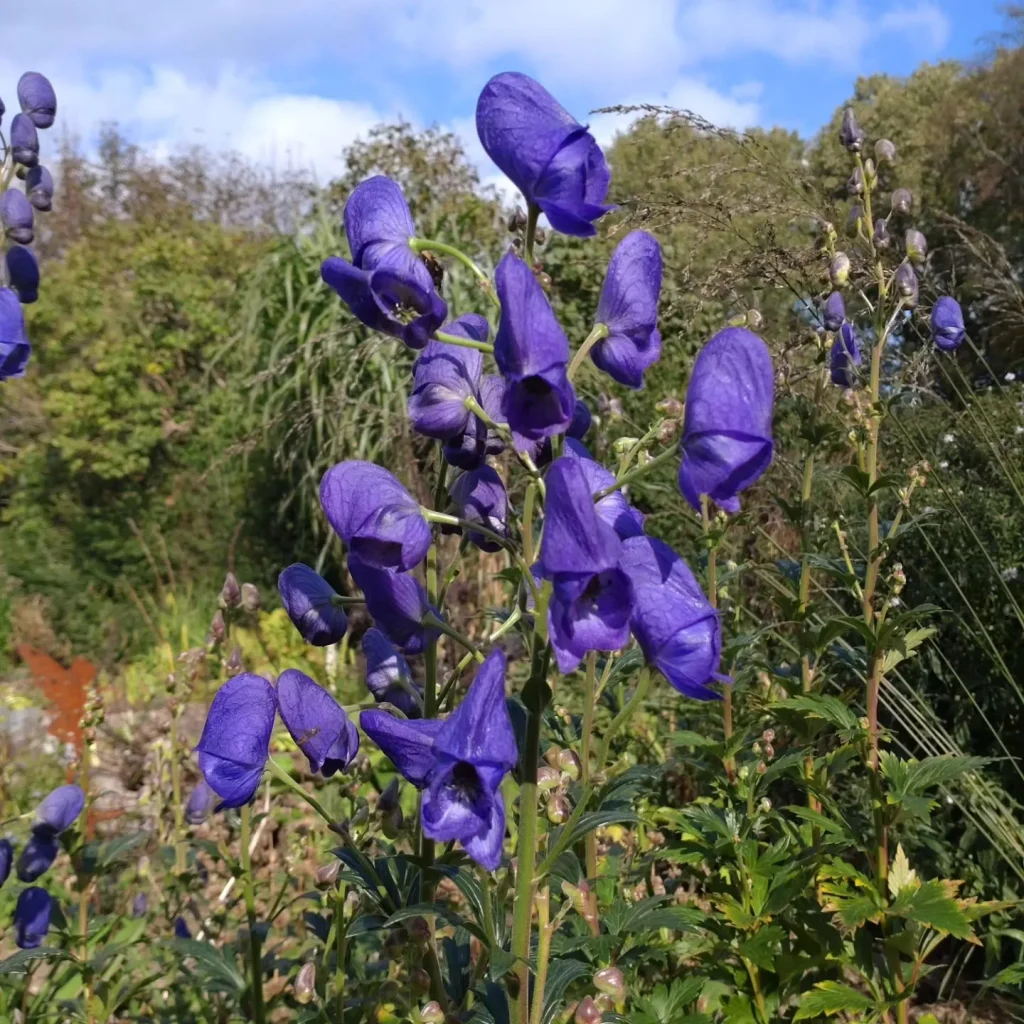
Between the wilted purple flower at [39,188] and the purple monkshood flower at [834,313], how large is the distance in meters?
1.86

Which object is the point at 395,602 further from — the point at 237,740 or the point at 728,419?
the point at 728,419

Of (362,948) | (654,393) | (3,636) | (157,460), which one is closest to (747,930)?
(362,948)

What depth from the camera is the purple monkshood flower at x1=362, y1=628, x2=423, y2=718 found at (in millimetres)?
1066

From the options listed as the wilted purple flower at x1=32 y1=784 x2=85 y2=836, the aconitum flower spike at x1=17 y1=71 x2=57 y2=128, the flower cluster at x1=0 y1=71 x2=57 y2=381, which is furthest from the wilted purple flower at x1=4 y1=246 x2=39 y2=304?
the wilted purple flower at x1=32 y1=784 x2=85 y2=836

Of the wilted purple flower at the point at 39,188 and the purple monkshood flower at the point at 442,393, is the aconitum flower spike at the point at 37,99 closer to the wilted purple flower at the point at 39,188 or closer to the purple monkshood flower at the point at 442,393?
the wilted purple flower at the point at 39,188

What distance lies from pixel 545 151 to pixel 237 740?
2.30 ft

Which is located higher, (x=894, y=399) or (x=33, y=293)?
(x=33, y=293)

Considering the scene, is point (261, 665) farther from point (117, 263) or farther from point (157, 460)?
point (117, 263)

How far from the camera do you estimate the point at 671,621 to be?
85 cm

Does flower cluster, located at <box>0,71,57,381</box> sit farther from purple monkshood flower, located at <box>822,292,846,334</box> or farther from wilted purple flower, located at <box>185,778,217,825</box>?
purple monkshood flower, located at <box>822,292,846,334</box>

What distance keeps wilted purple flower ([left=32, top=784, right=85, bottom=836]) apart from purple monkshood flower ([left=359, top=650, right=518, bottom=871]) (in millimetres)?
1077

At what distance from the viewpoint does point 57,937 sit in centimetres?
169

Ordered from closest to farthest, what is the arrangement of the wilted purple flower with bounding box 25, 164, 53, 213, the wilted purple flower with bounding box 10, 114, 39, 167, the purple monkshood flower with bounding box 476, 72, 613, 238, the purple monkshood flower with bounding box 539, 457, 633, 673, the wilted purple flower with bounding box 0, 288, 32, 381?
1. the purple monkshood flower with bounding box 539, 457, 633, 673
2. the purple monkshood flower with bounding box 476, 72, 613, 238
3. the wilted purple flower with bounding box 0, 288, 32, 381
4. the wilted purple flower with bounding box 10, 114, 39, 167
5. the wilted purple flower with bounding box 25, 164, 53, 213

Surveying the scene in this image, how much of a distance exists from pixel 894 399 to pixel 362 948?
1589mm
